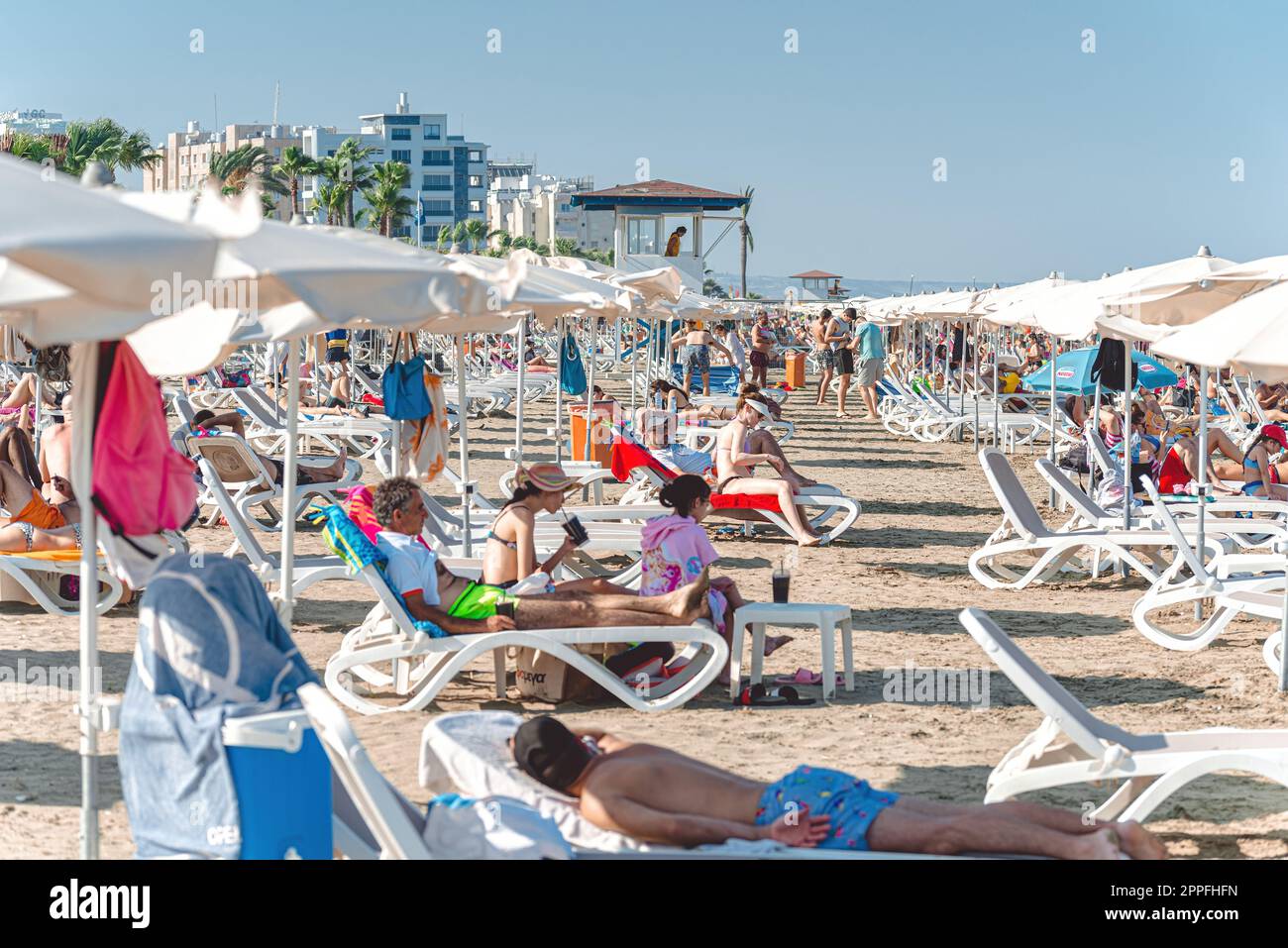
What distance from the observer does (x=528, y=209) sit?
15638 centimetres

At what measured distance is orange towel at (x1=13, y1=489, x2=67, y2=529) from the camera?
331 inches

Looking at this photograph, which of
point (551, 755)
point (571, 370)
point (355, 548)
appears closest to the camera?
point (551, 755)

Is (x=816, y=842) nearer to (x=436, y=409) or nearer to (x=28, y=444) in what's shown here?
(x=436, y=409)

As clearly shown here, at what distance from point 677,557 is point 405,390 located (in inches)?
90.5

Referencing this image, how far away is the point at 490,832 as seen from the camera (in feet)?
12.0

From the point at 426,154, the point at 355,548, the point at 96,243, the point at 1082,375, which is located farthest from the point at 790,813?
the point at 426,154

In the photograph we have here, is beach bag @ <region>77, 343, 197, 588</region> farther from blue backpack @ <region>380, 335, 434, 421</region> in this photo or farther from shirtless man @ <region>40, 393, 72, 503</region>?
shirtless man @ <region>40, 393, 72, 503</region>

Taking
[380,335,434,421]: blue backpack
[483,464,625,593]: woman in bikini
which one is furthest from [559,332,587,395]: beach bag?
[483,464,625,593]: woman in bikini

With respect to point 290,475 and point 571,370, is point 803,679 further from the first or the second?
point 571,370

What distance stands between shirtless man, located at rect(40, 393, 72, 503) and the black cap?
525 centimetres

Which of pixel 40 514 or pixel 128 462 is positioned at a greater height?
pixel 128 462

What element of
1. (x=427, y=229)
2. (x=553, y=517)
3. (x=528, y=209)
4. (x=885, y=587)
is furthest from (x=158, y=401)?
(x=528, y=209)

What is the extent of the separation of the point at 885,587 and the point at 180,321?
230 inches
